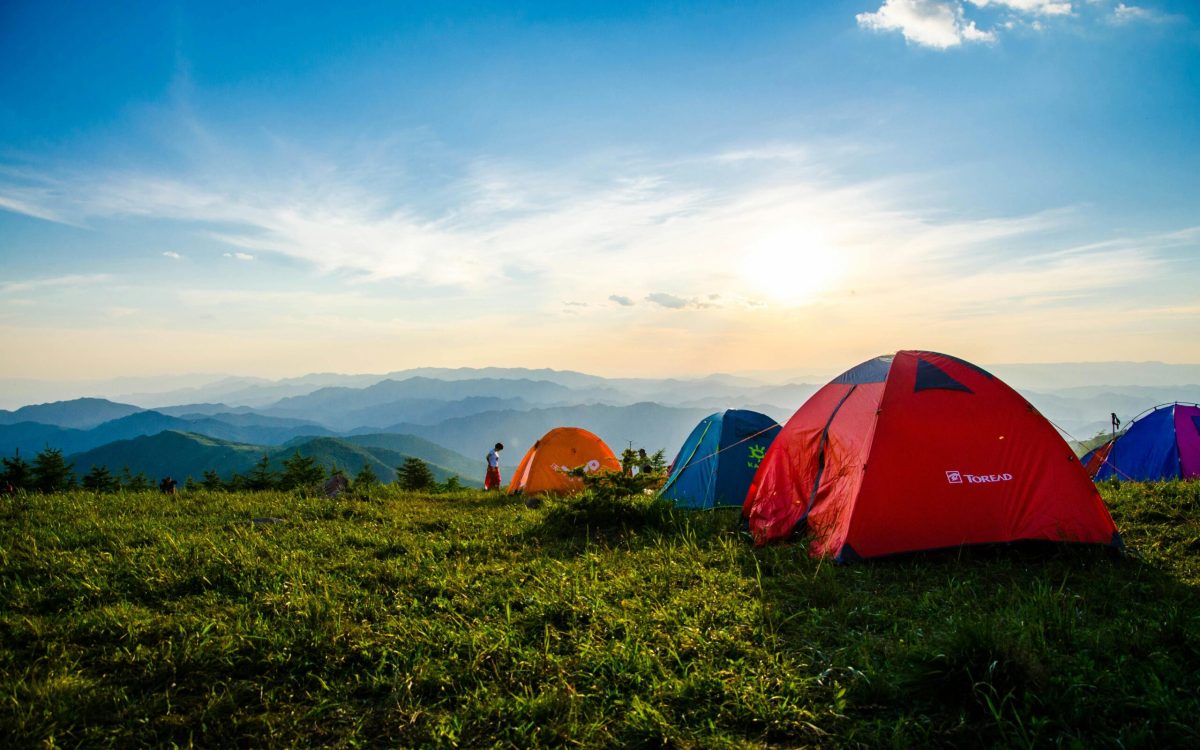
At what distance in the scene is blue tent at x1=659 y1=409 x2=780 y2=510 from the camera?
11664mm

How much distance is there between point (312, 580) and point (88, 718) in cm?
256

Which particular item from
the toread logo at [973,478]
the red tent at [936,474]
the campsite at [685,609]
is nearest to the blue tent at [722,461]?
the campsite at [685,609]

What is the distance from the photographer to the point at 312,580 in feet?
20.7

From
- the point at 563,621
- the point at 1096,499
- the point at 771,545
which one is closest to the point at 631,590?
the point at 563,621

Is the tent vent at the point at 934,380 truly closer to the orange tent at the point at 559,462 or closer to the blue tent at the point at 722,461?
the blue tent at the point at 722,461

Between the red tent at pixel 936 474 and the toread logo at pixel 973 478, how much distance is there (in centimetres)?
1

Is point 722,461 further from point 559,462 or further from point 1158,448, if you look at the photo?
point 1158,448

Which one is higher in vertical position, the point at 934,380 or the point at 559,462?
the point at 934,380

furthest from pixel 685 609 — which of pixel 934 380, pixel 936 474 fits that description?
pixel 934 380

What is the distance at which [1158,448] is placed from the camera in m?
13.4

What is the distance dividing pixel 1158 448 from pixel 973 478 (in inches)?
422

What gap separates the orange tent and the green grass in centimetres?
862

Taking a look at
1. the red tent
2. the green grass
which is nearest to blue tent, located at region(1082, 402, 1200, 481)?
the green grass

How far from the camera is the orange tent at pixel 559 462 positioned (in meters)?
16.5
